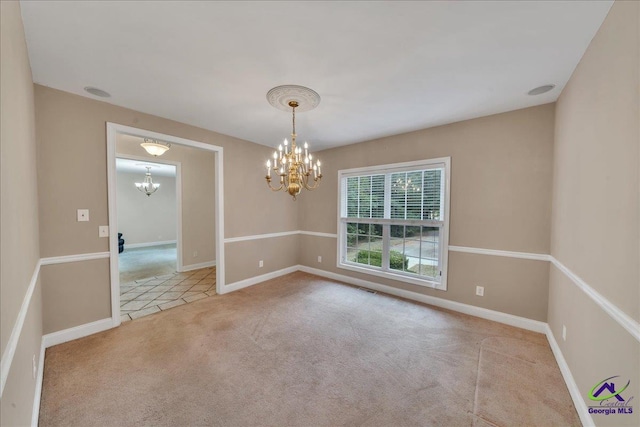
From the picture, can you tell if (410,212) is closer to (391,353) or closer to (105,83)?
(391,353)

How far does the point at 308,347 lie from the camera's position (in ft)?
7.82

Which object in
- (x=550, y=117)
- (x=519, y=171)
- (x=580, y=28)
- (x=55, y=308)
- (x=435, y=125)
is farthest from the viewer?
(x=435, y=125)

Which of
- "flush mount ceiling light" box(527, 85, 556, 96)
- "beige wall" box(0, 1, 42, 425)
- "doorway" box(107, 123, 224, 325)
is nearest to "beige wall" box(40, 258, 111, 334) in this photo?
"doorway" box(107, 123, 224, 325)

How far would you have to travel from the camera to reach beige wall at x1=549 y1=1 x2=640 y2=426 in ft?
3.84

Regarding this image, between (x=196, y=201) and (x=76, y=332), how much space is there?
3273 mm

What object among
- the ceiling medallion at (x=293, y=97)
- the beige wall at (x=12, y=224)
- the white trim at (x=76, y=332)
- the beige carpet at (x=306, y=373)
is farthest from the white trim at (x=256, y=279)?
the ceiling medallion at (x=293, y=97)

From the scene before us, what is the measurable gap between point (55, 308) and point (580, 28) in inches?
195

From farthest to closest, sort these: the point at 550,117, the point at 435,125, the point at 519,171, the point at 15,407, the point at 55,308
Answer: the point at 435,125 < the point at 519,171 < the point at 550,117 < the point at 55,308 < the point at 15,407

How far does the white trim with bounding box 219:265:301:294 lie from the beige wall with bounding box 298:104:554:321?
2430 millimetres

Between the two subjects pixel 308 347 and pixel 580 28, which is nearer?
pixel 580 28

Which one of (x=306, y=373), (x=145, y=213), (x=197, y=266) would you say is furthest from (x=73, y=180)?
(x=145, y=213)

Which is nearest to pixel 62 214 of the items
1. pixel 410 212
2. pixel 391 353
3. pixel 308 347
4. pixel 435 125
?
pixel 308 347

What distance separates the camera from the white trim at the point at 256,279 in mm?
3874

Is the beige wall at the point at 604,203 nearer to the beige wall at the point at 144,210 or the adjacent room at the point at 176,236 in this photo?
the adjacent room at the point at 176,236
